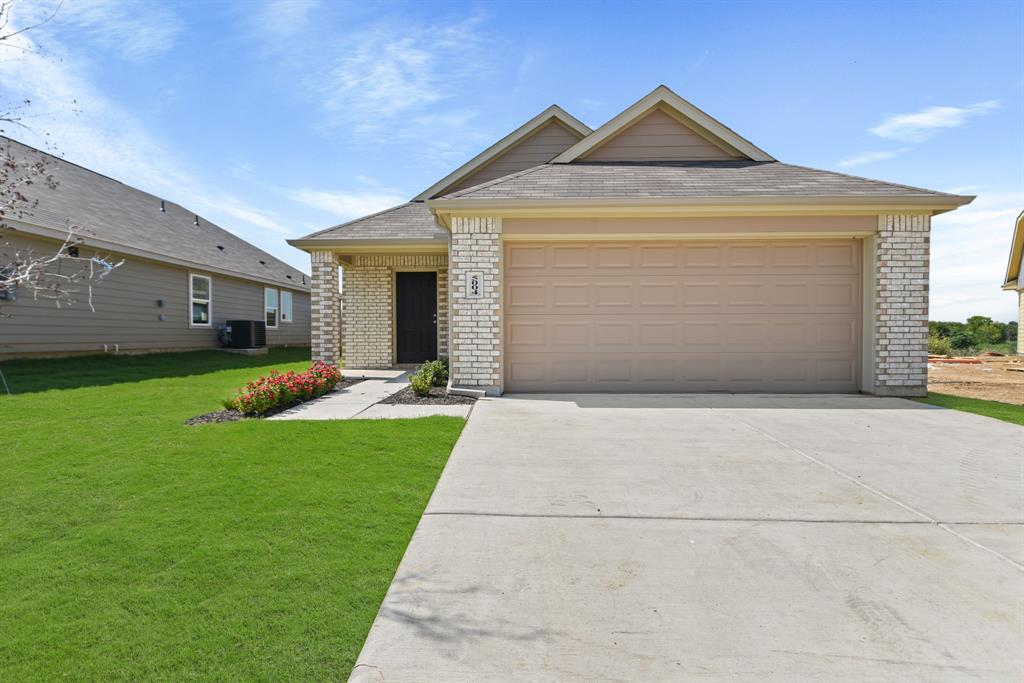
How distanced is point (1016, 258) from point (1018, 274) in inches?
33.1

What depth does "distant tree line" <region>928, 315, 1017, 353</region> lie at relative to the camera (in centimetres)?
2291

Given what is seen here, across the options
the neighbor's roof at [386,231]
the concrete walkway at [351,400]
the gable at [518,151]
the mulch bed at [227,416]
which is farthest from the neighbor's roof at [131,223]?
the gable at [518,151]

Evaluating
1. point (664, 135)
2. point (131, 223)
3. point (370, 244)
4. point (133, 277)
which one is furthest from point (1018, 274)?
point (131, 223)

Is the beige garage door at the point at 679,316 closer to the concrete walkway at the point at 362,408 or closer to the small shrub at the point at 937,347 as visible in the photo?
the concrete walkway at the point at 362,408

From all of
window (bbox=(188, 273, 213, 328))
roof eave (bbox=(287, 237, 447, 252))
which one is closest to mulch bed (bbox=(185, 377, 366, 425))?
roof eave (bbox=(287, 237, 447, 252))

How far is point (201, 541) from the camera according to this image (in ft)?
9.57

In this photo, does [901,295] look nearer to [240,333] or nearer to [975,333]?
[240,333]

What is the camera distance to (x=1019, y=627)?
221cm

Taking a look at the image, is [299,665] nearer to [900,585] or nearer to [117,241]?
[900,585]

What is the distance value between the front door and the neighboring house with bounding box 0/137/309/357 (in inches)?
237

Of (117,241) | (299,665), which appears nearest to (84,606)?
(299,665)

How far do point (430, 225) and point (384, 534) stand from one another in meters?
8.99

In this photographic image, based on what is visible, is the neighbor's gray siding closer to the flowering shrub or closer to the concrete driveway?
the flowering shrub

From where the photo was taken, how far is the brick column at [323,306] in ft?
34.2
